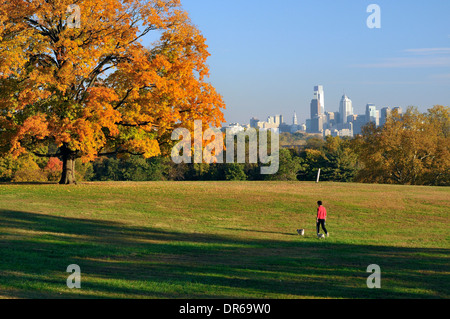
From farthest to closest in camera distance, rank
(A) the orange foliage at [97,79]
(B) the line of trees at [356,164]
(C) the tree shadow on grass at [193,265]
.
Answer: (B) the line of trees at [356,164] → (A) the orange foliage at [97,79] → (C) the tree shadow on grass at [193,265]

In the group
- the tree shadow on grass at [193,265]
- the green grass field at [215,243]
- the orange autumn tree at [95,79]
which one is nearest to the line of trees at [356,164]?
the orange autumn tree at [95,79]

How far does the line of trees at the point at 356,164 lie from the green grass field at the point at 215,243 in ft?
85.4

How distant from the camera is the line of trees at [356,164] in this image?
75.6 meters

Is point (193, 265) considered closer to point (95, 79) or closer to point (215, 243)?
point (215, 243)

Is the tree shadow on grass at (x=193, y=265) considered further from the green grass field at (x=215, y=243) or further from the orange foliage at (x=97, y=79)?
the orange foliage at (x=97, y=79)

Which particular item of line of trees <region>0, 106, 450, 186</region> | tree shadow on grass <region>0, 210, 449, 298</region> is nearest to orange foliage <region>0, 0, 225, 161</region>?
tree shadow on grass <region>0, 210, 449, 298</region>

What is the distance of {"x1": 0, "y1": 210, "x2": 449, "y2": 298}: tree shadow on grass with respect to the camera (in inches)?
492

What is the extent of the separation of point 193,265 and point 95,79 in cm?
2708

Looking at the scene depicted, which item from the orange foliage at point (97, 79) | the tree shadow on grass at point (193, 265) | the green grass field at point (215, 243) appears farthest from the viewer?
the orange foliage at point (97, 79)

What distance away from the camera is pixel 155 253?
18000mm

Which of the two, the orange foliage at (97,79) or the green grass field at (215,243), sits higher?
the orange foliage at (97,79)

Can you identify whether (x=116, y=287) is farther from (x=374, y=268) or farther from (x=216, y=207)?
(x=216, y=207)

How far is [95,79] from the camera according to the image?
39562mm
